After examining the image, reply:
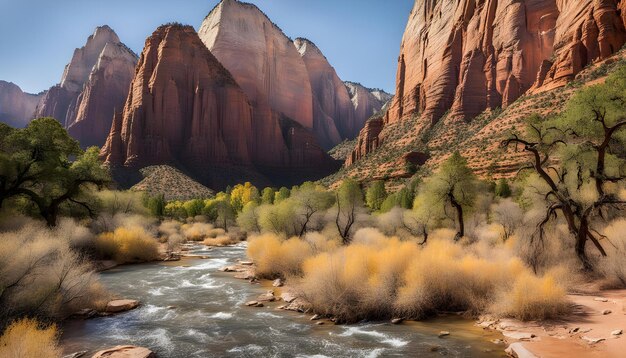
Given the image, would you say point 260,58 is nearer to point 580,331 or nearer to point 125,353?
point 125,353

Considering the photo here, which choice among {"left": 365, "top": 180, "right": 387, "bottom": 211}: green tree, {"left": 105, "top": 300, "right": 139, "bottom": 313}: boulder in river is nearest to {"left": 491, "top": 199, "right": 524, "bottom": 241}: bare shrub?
{"left": 105, "top": 300, "right": 139, "bottom": 313}: boulder in river

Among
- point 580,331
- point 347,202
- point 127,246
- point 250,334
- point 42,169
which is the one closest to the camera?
point 580,331

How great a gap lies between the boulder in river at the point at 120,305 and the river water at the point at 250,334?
48 cm

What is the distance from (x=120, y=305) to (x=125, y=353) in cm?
661

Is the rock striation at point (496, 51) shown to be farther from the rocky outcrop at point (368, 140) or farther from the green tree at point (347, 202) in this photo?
the green tree at point (347, 202)

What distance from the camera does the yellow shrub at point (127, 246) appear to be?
99.5 feet

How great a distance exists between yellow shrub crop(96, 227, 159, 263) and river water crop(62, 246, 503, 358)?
13.1 m

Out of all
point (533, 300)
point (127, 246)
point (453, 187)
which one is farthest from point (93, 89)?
point (533, 300)

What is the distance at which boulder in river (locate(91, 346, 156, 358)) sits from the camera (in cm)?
1067

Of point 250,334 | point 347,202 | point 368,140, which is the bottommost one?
point 250,334

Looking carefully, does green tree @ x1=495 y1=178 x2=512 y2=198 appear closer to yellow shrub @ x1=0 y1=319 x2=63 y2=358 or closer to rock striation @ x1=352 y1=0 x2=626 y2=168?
rock striation @ x1=352 y1=0 x2=626 y2=168

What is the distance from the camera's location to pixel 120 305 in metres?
16.7

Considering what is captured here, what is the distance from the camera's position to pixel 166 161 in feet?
338

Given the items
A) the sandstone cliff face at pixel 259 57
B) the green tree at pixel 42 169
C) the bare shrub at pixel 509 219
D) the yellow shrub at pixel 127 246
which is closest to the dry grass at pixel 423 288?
the bare shrub at pixel 509 219
